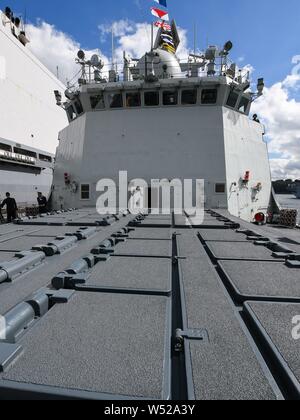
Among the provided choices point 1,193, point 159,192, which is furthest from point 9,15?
point 159,192

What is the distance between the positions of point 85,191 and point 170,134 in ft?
13.3

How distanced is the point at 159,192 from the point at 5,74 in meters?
22.2

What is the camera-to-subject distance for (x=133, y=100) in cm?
1158

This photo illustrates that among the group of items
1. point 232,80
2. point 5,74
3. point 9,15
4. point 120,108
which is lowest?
point 120,108

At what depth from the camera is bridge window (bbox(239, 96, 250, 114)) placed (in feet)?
40.3

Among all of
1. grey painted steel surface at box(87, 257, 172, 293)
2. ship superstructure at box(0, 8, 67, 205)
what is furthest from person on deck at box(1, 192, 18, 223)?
ship superstructure at box(0, 8, 67, 205)

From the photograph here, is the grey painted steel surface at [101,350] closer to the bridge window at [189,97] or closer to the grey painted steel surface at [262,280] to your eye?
the grey painted steel surface at [262,280]

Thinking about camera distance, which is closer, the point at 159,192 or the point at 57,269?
the point at 57,269

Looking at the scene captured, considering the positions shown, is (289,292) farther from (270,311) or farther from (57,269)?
Answer: (57,269)

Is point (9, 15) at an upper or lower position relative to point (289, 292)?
upper

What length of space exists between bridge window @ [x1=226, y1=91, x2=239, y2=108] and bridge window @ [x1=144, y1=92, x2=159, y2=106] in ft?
9.53

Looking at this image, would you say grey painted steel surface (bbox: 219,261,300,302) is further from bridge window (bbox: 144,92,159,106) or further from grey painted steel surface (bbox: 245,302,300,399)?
bridge window (bbox: 144,92,159,106)

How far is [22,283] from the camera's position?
2439 millimetres

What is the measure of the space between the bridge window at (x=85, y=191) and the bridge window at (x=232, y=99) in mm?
6643
